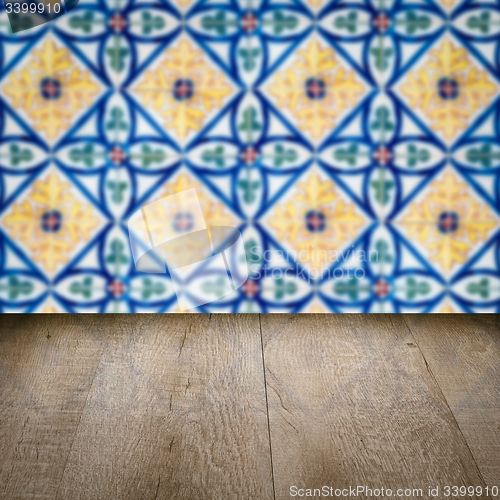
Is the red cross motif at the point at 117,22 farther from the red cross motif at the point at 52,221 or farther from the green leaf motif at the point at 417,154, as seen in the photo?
the green leaf motif at the point at 417,154

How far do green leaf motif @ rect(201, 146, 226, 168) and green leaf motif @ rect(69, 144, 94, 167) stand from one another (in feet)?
0.51

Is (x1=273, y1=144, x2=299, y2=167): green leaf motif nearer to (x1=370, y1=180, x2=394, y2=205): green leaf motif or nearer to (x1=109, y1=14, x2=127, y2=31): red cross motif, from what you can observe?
(x1=370, y1=180, x2=394, y2=205): green leaf motif

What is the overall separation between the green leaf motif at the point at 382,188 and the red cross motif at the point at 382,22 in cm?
21

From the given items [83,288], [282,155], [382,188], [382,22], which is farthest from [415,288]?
[83,288]

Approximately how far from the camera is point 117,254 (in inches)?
31.1

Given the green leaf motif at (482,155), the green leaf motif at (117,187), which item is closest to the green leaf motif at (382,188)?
the green leaf motif at (482,155)

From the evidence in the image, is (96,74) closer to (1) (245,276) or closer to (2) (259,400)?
(1) (245,276)

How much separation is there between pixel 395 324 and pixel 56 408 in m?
0.46

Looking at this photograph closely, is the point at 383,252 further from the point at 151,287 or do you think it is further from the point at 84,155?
the point at 84,155

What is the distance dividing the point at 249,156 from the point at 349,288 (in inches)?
9.4

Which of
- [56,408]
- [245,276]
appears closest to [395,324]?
[245,276]

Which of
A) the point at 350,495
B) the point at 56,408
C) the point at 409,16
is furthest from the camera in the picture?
the point at 409,16

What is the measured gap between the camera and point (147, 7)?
0.74 metres

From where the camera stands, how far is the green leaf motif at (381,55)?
750 mm
